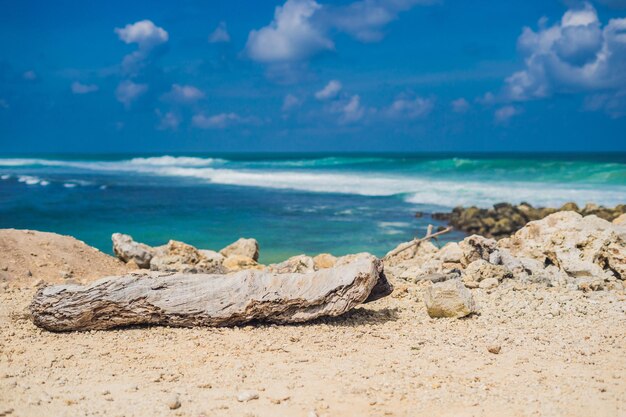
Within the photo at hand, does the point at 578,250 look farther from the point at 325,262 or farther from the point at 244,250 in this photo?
the point at 244,250

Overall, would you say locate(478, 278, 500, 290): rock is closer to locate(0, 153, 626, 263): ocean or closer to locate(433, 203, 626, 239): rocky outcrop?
locate(0, 153, 626, 263): ocean

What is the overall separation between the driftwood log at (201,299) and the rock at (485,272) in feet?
7.80

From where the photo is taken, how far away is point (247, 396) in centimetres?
500

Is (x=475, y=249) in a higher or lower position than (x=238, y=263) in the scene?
higher

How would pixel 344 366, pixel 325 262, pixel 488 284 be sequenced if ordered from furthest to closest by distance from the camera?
pixel 325 262 < pixel 488 284 < pixel 344 366

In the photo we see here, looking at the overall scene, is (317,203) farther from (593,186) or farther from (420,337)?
(420,337)

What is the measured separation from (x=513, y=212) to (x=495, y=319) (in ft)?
48.7

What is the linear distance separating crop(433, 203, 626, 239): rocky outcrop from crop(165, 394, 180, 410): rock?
15.0 m

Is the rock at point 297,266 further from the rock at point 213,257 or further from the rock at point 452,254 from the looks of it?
the rock at point 452,254

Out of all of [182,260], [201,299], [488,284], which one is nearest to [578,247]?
[488,284]

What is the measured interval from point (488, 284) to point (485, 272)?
39cm

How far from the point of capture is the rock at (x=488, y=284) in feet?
27.0

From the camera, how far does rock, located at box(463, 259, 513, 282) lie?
8.56 meters

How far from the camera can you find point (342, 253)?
1513 centimetres
